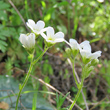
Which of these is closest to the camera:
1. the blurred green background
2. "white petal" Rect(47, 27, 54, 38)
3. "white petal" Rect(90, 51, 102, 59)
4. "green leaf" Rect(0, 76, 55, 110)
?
"white petal" Rect(90, 51, 102, 59)

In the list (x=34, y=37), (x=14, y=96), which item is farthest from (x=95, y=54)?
(x=14, y=96)

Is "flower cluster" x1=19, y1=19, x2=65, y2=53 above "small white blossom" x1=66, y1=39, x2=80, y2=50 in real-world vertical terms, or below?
above

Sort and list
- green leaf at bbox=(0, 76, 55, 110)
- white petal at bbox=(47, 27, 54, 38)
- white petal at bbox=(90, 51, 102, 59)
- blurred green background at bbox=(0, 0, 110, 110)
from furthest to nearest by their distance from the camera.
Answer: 1. blurred green background at bbox=(0, 0, 110, 110)
2. green leaf at bbox=(0, 76, 55, 110)
3. white petal at bbox=(47, 27, 54, 38)
4. white petal at bbox=(90, 51, 102, 59)

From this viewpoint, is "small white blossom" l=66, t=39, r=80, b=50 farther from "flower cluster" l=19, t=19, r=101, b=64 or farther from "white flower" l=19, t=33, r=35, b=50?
"white flower" l=19, t=33, r=35, b=50

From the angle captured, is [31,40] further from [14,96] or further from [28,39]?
[14,96]

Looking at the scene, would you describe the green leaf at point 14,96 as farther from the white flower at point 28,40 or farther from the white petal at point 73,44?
the white petal at point 73,44

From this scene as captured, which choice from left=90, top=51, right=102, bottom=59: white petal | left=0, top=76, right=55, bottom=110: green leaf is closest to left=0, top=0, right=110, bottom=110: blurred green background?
left=0, top=76, right=55, bottom=110: green leaf

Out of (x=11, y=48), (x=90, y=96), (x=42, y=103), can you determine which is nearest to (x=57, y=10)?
(x=11, y=48)

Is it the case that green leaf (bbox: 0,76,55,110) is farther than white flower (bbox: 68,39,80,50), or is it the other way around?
green leaf (bbox: 0,76,55,110)
